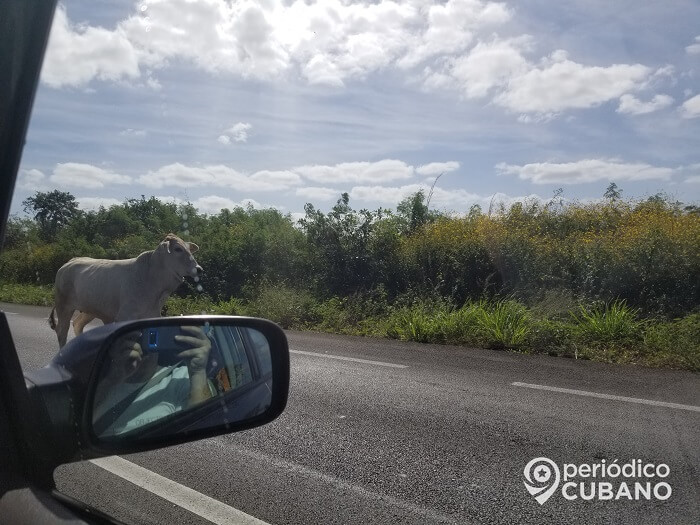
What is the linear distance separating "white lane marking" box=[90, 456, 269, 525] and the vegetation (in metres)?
5.61

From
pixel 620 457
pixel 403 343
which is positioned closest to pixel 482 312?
pixel 403 343

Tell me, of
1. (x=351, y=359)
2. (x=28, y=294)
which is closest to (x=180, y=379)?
(x=351, y=359)

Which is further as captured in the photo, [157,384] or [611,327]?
[611,327]

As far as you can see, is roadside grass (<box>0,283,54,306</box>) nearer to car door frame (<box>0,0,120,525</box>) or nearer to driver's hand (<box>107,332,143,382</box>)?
car door frame (<box>0,0,120,525</box>)

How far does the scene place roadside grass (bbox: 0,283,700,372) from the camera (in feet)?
32.0

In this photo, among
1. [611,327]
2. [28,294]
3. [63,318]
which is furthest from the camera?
[28,294]

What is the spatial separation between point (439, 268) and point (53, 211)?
1113 centimetres

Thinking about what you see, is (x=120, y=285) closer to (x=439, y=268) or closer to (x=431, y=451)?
(x=431, y=451)

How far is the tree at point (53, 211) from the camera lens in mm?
17672

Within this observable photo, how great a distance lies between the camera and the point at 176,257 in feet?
26.4

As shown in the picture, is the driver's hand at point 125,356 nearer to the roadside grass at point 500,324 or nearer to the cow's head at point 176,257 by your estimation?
the cow's head at point 176,257

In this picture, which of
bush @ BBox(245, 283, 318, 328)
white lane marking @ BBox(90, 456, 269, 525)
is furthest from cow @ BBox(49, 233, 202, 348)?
bush @ BBox(245, 283, 318, 328)

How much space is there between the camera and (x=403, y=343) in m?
11.4

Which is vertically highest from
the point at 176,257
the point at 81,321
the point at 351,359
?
the point at 176,257
